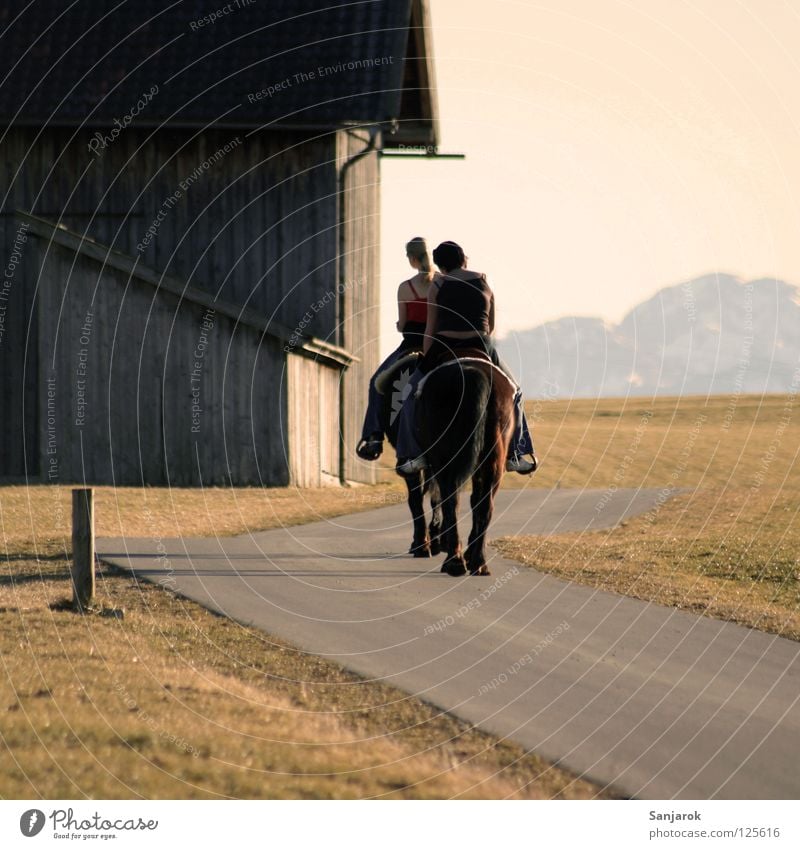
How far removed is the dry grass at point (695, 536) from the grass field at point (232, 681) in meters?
0.06

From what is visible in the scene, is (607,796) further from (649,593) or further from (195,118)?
(195,118)

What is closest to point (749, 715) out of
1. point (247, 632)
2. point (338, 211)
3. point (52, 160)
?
point (247, 632)

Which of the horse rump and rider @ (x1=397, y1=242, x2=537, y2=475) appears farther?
rider @ (x1=397, y1=242, x2=537, y2=475)

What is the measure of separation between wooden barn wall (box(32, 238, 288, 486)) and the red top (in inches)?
443

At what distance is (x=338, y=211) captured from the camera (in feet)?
81.8

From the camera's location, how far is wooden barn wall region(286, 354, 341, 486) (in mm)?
23281

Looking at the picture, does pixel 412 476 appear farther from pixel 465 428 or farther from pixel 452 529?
pixel 465 428

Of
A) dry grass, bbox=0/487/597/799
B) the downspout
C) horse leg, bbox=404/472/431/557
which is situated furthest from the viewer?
the downspout

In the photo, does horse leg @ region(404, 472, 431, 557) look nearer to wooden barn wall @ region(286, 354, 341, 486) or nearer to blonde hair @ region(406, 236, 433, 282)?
blonde hair @ region(406, 236, 433, 282)

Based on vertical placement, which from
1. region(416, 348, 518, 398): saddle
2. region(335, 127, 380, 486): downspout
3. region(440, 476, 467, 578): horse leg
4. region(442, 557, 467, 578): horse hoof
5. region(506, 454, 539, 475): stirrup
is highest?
region(335, 127, 380, 486): downspout

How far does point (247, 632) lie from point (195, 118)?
15.8 m

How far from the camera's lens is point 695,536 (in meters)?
17.8

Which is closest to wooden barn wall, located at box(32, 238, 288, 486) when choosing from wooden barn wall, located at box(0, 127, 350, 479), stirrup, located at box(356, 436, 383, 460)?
wooden barn wall, located at box(0, 127, 350, 479)

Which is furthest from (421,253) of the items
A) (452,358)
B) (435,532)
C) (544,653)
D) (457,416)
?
(544,653)
